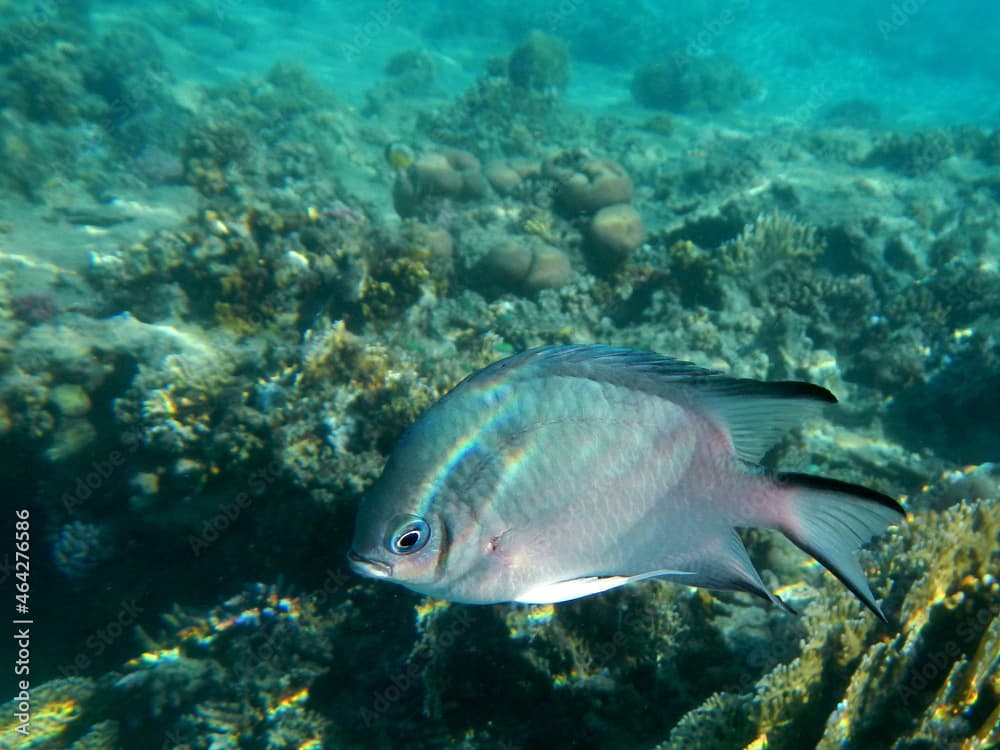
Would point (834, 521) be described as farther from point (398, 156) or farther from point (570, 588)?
point (398, 156)

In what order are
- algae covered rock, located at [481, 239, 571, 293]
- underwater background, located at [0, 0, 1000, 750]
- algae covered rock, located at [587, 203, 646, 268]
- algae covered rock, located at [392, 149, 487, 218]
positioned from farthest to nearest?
algae covered rock, located at [392, 149, 487, 218] → algae covered rock, located at [587, 203, 646, 268] → algae covered rock, located at [481, 239, 571, 293] → underwater background, located at [0, 0, 1000, 750]

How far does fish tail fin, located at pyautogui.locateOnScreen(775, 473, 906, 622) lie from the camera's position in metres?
1.21

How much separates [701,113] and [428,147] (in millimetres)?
11256

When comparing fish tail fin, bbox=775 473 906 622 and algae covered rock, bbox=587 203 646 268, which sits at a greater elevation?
algae covered rock, bbox=587 203 646 268

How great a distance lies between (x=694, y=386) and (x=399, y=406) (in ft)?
9.58

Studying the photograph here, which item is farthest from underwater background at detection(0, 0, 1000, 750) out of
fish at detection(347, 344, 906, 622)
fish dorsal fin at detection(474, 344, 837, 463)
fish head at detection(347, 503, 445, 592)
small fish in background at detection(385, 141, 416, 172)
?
fish head at detection(347, 503, 445, 592)

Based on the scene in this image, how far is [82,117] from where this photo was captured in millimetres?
11398

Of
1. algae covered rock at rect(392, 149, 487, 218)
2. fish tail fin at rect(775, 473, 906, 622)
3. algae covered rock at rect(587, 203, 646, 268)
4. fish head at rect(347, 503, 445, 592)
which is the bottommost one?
fish head at rect(347, 503, 445, 592)

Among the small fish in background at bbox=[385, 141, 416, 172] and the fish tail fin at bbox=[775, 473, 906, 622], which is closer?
the fish tail fin at bbox=[775, 473, 906, 622]

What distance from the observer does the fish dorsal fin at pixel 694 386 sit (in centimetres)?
134

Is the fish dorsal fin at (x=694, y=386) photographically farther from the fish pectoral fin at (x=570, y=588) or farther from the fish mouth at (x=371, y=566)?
the fish mouth at (x=371, y=566)

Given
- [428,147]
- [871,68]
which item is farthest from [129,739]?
[871,68]

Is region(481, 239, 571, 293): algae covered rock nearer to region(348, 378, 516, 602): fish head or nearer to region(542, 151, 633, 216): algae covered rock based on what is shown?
region(542, 151, 633, 216): algae covered rock

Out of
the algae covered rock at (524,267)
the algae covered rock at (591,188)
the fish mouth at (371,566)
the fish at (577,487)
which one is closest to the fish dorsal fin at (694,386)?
the fish at (577,487)
